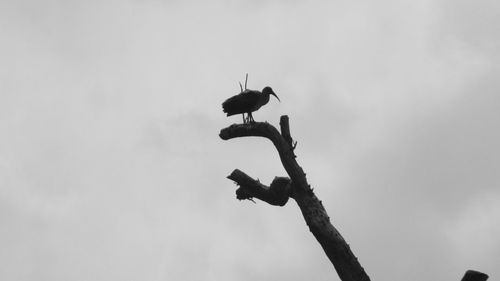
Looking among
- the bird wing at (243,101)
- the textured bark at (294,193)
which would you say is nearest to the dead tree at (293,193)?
the textured bark at (294,193)

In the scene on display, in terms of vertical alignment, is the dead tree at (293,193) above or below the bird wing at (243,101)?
below

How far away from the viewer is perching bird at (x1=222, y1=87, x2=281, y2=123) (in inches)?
454

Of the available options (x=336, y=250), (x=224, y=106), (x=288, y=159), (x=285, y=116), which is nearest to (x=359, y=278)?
(x=336, y=250)

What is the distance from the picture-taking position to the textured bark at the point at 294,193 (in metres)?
8.74

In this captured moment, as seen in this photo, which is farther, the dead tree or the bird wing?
the bird wing

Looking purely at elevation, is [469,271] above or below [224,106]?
below

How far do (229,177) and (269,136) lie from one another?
45.3 inches

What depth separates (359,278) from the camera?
859 centimetres

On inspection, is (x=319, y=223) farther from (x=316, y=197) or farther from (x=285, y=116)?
(x=285, y=116)

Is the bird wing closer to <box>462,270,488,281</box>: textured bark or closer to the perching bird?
the perching bird

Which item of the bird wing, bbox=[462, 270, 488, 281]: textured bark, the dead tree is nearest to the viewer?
bbox=[462, 270, 488, 281]: textured bark

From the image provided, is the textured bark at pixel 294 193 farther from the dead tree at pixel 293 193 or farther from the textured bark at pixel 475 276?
the textured bark at pixel 475 276

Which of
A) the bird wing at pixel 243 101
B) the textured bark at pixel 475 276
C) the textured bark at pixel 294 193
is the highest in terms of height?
the bird wing at pixel 243 101

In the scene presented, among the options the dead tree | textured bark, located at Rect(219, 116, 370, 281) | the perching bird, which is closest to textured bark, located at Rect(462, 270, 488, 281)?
the dead tree
